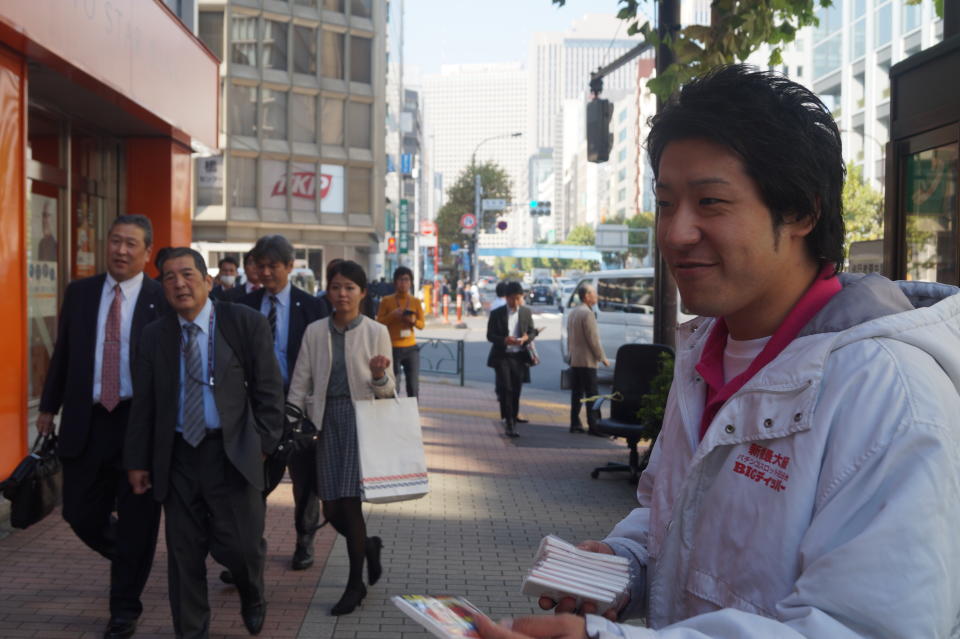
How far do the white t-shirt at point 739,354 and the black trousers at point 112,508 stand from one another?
377 cm

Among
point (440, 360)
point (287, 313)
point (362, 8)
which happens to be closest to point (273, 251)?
point (287, 313)

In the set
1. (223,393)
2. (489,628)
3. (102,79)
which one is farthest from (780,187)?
(102,79)

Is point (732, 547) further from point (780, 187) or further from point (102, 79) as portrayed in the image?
point (102, 79)

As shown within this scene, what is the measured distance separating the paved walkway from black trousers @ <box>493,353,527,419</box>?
1564mm

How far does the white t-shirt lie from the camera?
5.71 ft

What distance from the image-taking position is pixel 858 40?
183 feet

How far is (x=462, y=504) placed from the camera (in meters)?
8.25

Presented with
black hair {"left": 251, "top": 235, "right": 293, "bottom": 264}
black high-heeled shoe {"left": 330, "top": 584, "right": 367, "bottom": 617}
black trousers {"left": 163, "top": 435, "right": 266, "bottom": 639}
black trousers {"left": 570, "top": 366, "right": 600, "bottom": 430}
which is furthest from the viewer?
black trousers {"left": 570, "top": 366, "right": 600, "bottom": 430}

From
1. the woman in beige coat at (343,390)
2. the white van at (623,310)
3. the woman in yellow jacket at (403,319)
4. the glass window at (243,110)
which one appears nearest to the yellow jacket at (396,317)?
the woman in yellow jacket at (403,319)

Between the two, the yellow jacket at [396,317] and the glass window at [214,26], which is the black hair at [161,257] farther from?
the glass window at [214,26]

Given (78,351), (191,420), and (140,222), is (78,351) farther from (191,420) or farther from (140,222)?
(191,420)

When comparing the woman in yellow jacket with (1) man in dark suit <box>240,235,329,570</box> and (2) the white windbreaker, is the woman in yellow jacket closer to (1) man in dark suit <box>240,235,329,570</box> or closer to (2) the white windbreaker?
(1) man in dark suit <box>240,235,329,570</box>

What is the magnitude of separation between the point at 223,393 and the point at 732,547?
3.42 m

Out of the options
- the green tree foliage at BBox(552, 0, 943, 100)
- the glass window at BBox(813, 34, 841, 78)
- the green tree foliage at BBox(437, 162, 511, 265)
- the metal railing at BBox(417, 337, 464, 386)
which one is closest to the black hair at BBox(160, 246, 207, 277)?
the green tree foliage at BBox(552, 0, 943, 100)
